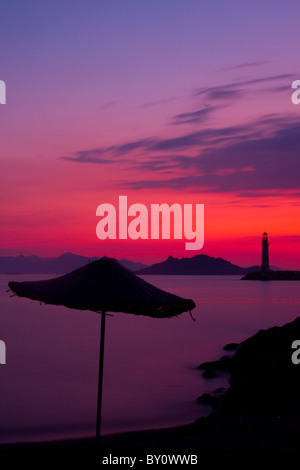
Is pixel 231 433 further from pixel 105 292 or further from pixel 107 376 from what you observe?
pixel 107 376

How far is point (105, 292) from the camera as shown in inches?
278

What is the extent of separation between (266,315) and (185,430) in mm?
46574

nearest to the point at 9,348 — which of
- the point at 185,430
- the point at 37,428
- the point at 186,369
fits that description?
the point at 186,369

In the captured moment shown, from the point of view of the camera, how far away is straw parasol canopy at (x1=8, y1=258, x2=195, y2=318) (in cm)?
697

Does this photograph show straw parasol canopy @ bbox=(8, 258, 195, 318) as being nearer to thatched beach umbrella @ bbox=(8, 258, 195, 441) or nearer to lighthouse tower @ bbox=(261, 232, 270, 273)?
thatched beach umbrella @ bbox=(8, 258, 195, 441)

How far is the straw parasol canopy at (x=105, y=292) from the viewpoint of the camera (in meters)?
6.97

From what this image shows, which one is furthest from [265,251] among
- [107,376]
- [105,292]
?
[105,292]

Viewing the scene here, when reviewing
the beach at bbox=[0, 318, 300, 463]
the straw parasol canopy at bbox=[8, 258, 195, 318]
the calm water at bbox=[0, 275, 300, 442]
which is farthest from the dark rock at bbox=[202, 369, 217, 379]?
the straw parasol canopy at bbox=[8, 258, 195, 318]

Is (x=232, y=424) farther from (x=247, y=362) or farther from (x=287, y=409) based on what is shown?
(x=247, y=362)

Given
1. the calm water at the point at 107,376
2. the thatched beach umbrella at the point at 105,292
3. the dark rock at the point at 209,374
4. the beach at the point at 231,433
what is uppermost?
the thatched beach umbrella at the point at 105,292

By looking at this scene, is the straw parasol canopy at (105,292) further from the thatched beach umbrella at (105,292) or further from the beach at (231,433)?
the beach at (231,433)

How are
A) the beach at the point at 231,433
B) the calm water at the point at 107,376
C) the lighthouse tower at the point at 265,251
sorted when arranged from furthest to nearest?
the lighthouse tower at the point at 265,251
the calm water at the point at 107,376
the beach at the point at 231,433

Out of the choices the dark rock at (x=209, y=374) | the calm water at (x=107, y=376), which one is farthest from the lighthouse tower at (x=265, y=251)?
the dark rock at (x=209, y=374)

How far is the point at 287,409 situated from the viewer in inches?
463
